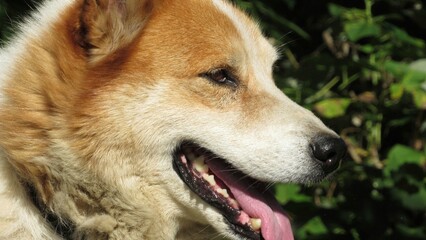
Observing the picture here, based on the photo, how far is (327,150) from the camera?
3494 mm

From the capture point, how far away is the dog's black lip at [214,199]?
349 centimetres

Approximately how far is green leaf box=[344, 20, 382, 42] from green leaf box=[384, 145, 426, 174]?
80 centimetres

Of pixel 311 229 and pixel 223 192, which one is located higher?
pixel 223 192

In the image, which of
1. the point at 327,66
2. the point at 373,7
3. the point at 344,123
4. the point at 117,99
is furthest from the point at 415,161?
the point at 117,99

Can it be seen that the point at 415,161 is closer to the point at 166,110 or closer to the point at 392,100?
the point at 392,100

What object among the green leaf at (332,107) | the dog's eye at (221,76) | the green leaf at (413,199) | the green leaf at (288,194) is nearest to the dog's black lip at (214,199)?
the dog's eye at (221,76)

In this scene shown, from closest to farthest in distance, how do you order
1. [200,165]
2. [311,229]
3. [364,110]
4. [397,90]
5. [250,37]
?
1. [200,165]
2. [250,37]
3. [311,229]
4. [397,90]
5. [364,110]

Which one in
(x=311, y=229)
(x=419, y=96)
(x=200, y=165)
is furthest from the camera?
(x=419, y=96)

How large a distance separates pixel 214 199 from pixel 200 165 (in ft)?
0.62

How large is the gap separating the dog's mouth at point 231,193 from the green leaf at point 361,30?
190 centimetres

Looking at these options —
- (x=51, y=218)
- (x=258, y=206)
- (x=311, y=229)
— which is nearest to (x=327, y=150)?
(x=258, y=206)

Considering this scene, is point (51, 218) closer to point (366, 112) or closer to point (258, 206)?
point (258, 206)

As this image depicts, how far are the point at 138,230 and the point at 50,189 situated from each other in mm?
430

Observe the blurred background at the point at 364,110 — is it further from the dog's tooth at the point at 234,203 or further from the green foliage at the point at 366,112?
the dog's tooth at the point at 234,203
